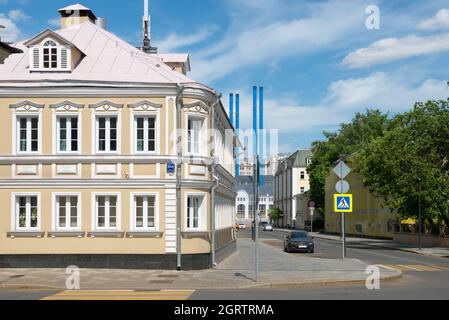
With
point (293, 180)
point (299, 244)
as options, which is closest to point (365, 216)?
point (299, 244)

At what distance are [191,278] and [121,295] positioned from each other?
4958 millimetres

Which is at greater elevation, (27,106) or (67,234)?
(27,106)

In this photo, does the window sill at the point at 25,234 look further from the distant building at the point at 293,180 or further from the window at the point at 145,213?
the distant building at the point at 293,180

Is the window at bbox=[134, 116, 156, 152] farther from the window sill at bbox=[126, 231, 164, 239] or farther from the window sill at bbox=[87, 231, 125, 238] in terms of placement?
the window sill at bbox=[87, 231, 125, 238]

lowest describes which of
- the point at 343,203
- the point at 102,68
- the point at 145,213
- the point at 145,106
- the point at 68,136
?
the point at 145,213

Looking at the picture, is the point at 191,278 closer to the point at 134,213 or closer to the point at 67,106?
the point at 134,213

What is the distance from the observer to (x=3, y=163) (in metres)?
26.5

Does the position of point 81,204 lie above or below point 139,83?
below

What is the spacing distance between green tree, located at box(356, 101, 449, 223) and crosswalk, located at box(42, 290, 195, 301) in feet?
105

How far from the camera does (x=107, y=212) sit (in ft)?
86.4
